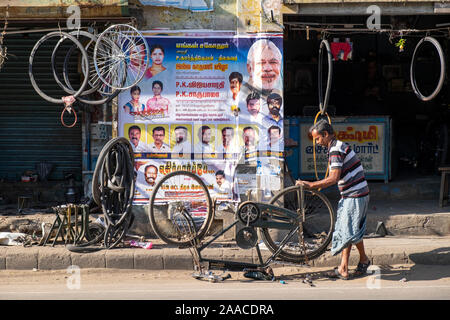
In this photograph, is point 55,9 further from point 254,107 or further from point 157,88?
point 254,107

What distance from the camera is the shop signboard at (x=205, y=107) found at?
880 centimetres

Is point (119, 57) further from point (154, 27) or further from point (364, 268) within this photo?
point (364, 268)

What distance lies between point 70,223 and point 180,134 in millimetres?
2099

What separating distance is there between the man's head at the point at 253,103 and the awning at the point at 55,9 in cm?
219

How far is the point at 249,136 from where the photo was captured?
8.91 metres

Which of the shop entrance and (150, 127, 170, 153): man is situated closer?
(150, 127, 170, 153): man

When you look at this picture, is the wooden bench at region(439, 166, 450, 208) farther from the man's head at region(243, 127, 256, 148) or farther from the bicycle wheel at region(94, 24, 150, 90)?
the bicycle wheel at region(94, 24, 150, 90)

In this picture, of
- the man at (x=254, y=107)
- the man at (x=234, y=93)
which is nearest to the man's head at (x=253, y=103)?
the man at (x=254, y=107)

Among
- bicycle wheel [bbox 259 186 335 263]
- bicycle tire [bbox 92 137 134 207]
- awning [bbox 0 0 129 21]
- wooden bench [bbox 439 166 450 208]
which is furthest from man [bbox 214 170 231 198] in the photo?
wooden bench [bbox 439 166 450 208]

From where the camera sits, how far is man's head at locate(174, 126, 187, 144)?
8945 mm

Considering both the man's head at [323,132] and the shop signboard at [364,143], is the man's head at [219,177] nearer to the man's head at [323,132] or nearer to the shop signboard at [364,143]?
the man's head at [323,132]

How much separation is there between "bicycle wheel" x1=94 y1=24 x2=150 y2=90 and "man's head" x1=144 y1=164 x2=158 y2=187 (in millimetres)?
1291

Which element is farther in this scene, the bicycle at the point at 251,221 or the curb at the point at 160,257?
the curb at the point at 160,257

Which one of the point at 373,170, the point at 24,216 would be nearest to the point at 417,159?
the point at 373,170
